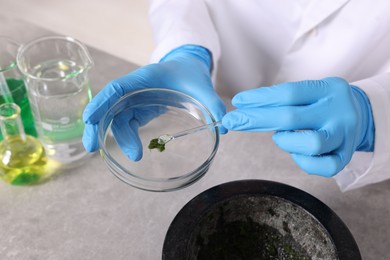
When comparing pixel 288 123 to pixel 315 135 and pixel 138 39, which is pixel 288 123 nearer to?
pixel 315 135

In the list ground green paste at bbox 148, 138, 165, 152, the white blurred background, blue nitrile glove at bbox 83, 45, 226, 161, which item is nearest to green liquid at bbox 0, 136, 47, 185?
blue nitrile glove at bbox 83, 45, 226, 161

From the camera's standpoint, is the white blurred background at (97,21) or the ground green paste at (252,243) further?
the white blurred background at (97,21)

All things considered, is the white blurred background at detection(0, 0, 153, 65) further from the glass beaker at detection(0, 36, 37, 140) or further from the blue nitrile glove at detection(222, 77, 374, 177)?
the blue nitrile glove at detection(222, 77, 374, 177)

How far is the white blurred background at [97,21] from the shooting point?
1494 millimetres

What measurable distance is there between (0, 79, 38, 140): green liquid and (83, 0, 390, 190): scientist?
0.23 m

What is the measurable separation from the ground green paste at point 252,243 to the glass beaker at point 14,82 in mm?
492

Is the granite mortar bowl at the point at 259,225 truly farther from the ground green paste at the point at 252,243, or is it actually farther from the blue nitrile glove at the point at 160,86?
the blue nitrile glove at the point at 160,86

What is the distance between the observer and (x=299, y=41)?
115 cm

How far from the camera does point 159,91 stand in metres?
0.83

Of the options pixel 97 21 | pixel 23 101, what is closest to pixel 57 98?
pixel 23 101

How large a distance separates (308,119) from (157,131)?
0.93 ft

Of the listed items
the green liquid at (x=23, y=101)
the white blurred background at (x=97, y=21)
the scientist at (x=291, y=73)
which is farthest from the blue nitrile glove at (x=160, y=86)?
the white blurred background at (x=97, y=21)

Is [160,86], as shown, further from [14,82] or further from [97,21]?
[97,21]

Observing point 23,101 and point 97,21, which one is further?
point 97,21
